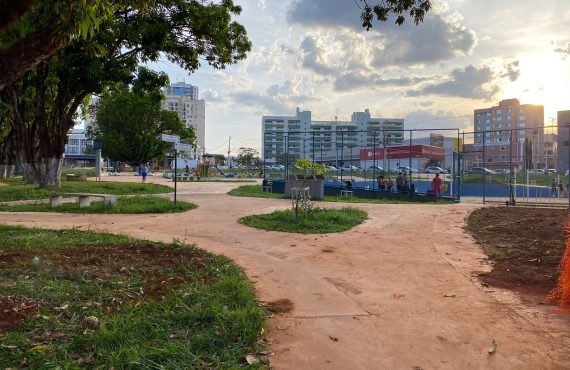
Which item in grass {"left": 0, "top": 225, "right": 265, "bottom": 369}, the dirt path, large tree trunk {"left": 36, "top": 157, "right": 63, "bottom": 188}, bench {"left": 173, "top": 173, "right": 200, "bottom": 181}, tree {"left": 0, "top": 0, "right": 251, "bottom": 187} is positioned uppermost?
tree {"left": 0, "top": 0, "right": 251, "bottom": 187}

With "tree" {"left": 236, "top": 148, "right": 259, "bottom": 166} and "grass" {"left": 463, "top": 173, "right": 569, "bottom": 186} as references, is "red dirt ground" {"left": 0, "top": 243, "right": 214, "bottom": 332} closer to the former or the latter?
"grass" {"left": 463, "top": 173, "right": 569, "bottom": 186}

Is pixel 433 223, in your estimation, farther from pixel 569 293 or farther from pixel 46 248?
pixel 46 248

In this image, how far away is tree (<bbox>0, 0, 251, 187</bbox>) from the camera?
16.9 meters

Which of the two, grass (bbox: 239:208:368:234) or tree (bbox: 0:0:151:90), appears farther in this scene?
grass (bbox: 239:208:368:234)

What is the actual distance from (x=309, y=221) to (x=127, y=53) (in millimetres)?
12013

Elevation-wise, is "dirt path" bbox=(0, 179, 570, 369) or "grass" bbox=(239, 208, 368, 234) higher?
"grass" bbox=(239, 208, 368, 234)

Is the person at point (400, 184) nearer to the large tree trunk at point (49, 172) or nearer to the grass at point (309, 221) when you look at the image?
the grass at point (309, 221)

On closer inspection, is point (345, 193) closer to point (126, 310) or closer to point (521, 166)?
point (521, 166)

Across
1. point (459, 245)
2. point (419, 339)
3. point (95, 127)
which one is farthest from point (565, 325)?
point (95, 127)

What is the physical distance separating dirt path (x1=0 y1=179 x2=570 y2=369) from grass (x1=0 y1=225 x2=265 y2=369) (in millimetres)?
433

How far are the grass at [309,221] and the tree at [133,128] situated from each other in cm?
4734

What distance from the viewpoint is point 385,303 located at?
487 centimetres

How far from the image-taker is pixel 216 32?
18156 millimetres

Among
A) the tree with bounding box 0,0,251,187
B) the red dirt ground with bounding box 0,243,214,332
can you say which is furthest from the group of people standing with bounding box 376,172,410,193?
the red dirt ground with bounding box 0,243,214,332
